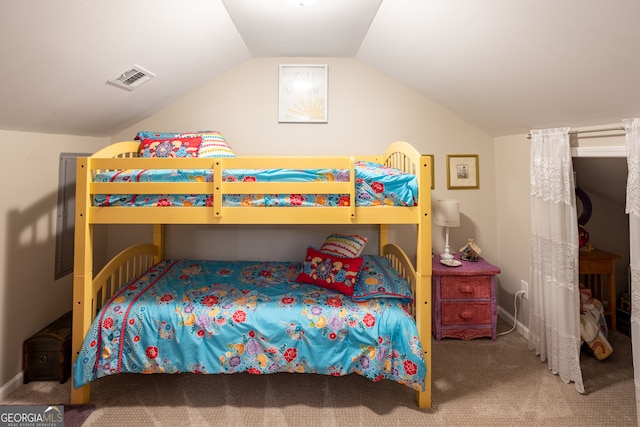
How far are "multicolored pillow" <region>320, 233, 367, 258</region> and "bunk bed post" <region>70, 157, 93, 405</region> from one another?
147 centimetres

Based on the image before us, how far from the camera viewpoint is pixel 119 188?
6.35 ft

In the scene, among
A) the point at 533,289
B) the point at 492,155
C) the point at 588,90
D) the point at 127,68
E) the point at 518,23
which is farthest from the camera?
the point at 492,155

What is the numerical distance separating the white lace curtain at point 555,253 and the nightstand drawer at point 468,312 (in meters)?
0.35

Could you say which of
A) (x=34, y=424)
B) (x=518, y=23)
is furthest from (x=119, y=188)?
(x=518, y=23)

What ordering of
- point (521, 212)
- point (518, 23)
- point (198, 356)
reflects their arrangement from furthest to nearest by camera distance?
point (521, 212) < point (198, 356) < point (518, 23)

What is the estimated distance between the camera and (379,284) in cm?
221

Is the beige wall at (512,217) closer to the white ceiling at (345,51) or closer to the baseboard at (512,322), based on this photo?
the baseboard at (512,322)

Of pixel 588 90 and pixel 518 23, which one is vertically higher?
pixel 518 23

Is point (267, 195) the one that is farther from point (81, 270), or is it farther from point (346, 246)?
point (81, 270)

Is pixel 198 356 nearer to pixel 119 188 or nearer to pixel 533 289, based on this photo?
pixel 119 188

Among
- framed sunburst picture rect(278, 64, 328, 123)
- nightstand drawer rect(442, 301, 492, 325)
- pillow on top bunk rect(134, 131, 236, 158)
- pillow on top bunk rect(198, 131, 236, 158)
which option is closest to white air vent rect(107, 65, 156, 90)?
pillow on top bunk rect(134, 131, 236, 158)

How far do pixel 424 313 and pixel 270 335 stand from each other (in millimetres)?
867

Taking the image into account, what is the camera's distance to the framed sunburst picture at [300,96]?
3123mm

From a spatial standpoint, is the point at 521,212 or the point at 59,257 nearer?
the point at 59,257
